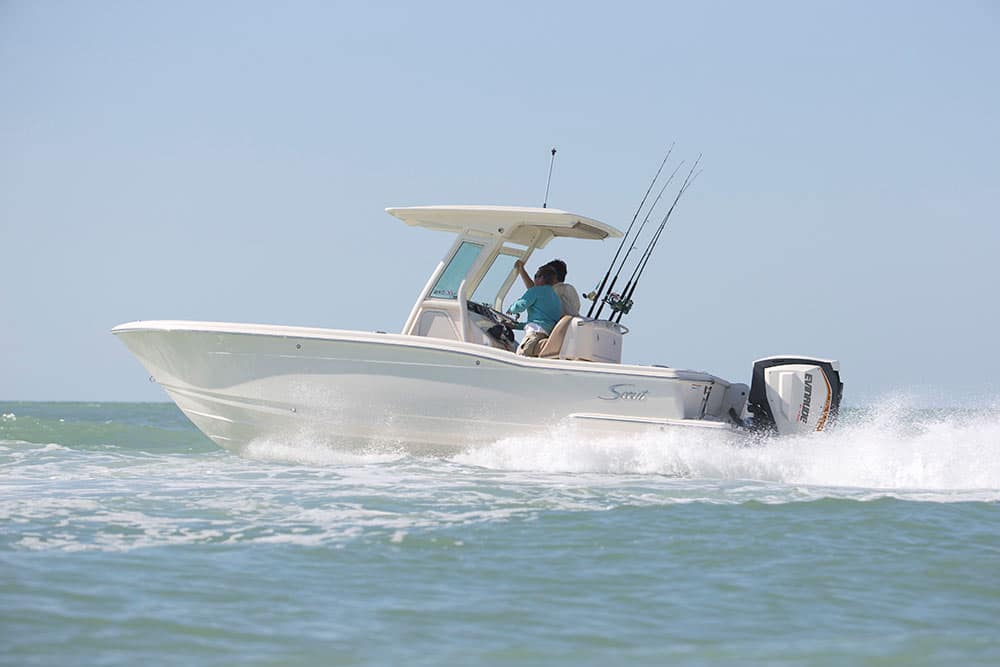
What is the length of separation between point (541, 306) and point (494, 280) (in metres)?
0.59

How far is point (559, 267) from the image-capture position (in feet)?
31.0

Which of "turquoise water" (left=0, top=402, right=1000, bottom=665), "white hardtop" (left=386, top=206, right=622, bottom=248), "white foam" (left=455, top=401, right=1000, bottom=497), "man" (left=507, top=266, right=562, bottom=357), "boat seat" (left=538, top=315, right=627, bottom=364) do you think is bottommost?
"turquoise water" (left=0, top=402, right=1000, bottom=665)

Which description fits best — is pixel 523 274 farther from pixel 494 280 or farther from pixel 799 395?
pixel 799 395

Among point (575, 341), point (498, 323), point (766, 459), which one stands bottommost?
point (766, 459)

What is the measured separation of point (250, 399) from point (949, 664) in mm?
6502

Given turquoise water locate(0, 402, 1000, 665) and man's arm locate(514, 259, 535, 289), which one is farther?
man's arm locate(514, 259, 535, 289)

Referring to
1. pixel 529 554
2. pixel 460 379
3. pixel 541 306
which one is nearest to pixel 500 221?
pixel 541 306

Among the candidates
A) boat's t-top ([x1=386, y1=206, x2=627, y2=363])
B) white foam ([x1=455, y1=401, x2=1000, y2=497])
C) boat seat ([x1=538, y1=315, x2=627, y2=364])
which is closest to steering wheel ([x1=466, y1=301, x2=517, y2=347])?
boat's t-top ([x1=386, y1=206, x2=627, y2=363])

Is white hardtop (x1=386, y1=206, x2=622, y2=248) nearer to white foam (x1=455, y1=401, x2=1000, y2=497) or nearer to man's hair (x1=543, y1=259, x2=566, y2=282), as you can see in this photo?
man's hair (x1=543, y1=259, x2=566, y2=282)

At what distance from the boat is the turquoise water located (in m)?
0.23

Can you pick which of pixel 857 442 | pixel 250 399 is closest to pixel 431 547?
pixel 250 399

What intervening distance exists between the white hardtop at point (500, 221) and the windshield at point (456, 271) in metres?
0.16

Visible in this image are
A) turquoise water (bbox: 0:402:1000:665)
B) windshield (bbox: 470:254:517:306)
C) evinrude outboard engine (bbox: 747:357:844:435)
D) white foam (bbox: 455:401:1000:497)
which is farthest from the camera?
windshield (bbox: 470:254:517:306)

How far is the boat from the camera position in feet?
28.4
